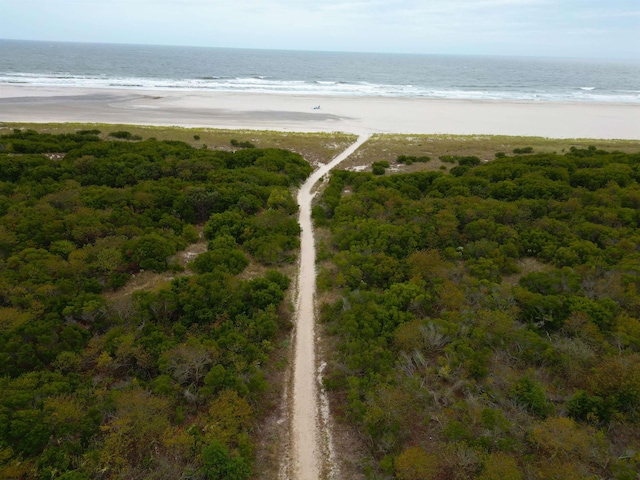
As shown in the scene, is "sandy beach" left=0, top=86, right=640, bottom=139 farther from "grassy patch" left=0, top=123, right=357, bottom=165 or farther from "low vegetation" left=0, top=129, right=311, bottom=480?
"low vegetation" left=0, top=129, right=311, bottom=480

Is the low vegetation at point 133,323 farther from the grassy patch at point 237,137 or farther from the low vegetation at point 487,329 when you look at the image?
the grassy patch at point 237,137

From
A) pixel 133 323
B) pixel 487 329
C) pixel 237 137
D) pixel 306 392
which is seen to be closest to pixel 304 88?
pixel 237 137

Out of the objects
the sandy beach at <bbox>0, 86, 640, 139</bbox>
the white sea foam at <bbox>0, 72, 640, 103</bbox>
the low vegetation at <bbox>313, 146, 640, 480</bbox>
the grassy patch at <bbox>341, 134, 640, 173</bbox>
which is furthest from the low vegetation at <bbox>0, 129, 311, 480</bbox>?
the white sea foam at <bbox>0, 72, 640, 103</bbox>

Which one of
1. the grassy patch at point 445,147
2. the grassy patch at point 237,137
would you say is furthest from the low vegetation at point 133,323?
the grassy patch at point 445,147

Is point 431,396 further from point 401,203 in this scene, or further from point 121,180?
point 121,180

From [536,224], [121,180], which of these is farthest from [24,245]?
[536,224]

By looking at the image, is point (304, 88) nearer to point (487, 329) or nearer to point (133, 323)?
point (133, 323)
